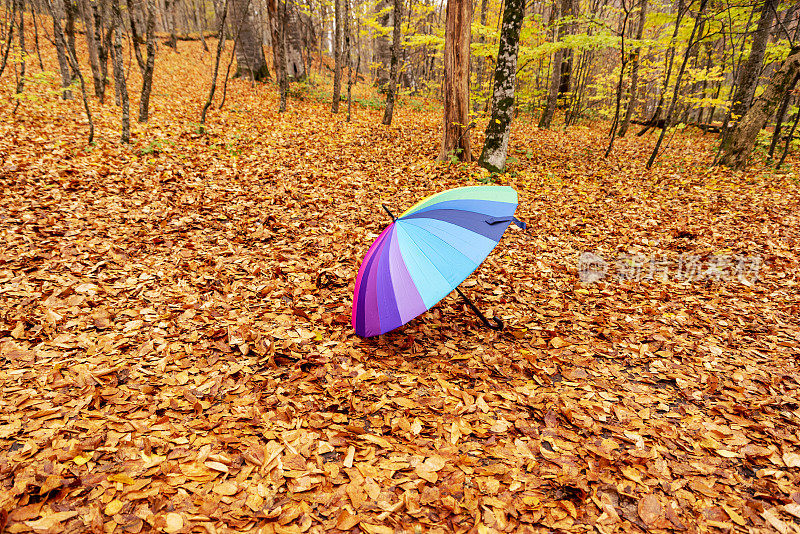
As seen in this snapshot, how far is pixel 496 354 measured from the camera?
11.2 ft

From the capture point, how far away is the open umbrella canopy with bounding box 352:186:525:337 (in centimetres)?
272

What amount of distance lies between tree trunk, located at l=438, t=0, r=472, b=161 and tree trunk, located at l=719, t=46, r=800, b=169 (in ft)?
20.3

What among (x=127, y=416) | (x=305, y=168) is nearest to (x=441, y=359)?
(x=127, y=416)

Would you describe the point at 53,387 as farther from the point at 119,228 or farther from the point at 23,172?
the point at 23,172

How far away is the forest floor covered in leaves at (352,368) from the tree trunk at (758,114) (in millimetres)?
2593

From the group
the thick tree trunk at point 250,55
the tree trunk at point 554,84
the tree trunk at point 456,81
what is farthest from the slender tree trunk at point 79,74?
the tree trunk at point 554,84

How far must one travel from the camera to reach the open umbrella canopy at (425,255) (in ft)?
8.92

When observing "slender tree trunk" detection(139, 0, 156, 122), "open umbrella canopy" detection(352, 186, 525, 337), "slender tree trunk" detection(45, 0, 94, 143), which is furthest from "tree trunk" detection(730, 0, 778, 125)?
"slender tree trunk" detection(45, 0, 94, 143)

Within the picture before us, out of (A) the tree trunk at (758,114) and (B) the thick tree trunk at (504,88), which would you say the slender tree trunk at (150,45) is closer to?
(B) the thick tree trunk at (504,88)

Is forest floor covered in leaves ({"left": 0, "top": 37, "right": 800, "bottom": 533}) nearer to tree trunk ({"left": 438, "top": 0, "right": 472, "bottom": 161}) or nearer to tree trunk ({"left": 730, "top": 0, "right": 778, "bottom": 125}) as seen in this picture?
tree trunk ({"left": 438, "top": 0, "right": 472, "bottom": 161})

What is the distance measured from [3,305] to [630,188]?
9822 millimetres

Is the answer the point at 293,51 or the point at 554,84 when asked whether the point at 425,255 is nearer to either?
the point at 554,84

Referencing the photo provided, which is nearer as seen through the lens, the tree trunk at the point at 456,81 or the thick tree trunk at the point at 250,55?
the tree trunk at the point at 456,81

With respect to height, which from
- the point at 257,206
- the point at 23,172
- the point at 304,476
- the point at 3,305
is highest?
the point at 23,172
